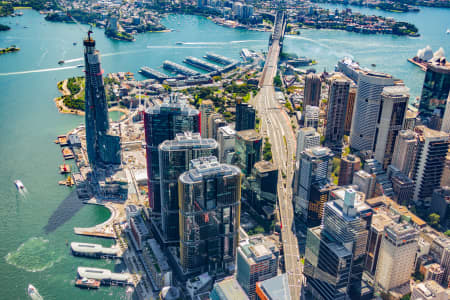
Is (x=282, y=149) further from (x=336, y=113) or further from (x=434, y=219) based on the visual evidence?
(x=434, y=219)

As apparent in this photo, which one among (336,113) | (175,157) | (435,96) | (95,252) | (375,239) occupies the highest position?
(435,96)

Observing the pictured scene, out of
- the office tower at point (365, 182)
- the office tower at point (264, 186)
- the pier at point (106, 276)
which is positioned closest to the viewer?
the pier at point (106, 276)

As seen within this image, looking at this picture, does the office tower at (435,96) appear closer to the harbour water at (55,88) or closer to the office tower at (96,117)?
the harbour water at (55,88)

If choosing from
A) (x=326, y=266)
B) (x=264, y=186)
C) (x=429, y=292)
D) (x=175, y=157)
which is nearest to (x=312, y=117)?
(x=264, y=186)

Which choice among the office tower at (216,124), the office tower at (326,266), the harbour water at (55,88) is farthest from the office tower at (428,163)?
the harbour water at (55,88)

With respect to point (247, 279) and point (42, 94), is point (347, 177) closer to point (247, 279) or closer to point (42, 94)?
point (247, 279)

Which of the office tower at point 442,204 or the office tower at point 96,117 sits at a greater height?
the office tower at point 96,117
